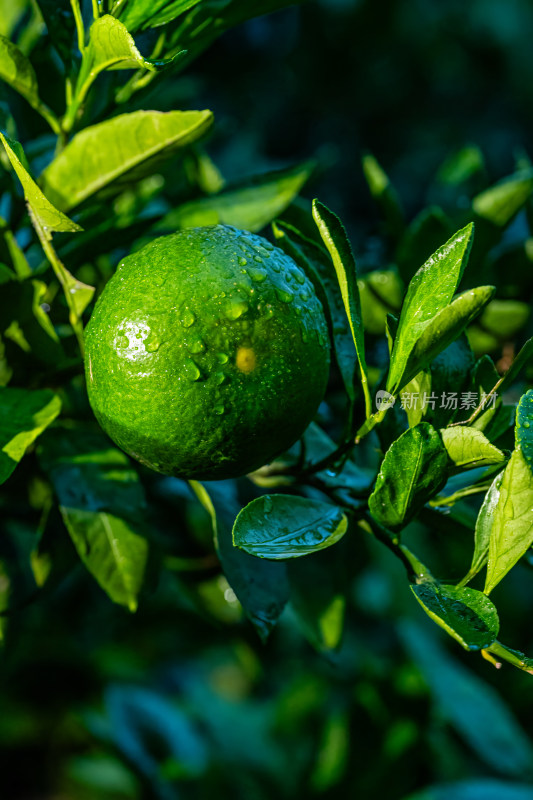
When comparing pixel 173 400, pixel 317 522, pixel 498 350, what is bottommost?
pixel 498 350

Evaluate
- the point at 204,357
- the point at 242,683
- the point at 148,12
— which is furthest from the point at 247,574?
the point at 242,683

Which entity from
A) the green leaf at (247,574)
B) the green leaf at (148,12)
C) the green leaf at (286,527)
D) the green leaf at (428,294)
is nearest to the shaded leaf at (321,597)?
the green leaf at (247,574)

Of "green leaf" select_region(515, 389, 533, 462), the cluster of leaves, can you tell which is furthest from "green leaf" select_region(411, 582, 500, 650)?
"green leaf" select_region(515, 389, 533, 462)

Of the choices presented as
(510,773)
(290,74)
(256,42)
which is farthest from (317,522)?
(290,74)

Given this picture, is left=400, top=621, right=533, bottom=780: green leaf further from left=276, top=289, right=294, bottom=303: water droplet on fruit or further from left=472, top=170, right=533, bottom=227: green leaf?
left=276, top=289, right=294, bottom=303: water droplet on fruit

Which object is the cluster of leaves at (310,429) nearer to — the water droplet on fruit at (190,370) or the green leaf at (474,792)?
the water droplet on fruit at (190,370)

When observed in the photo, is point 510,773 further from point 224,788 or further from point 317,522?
point 317,522

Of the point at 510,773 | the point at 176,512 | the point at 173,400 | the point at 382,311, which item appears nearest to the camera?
the point at 173,400
